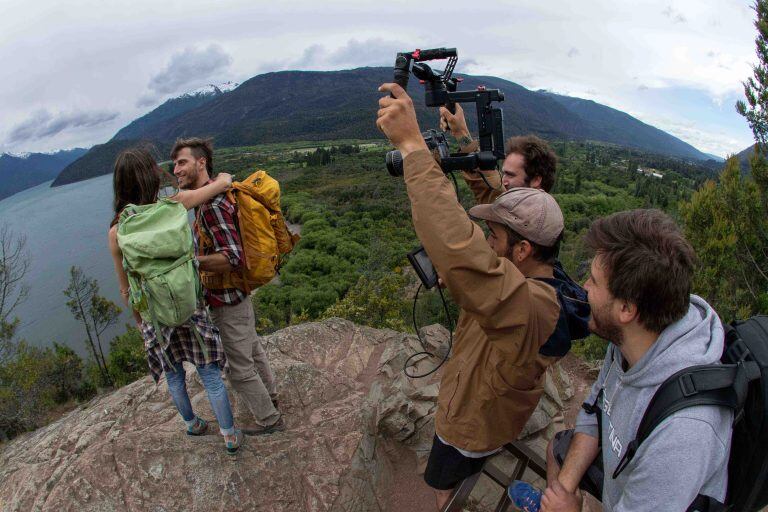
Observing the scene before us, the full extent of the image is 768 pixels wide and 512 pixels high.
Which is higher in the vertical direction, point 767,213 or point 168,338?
point 767,213

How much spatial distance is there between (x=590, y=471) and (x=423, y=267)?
3.84 feet

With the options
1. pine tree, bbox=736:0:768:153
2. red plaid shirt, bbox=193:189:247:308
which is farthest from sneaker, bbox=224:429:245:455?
pine tree, bbox=736:0:768:153

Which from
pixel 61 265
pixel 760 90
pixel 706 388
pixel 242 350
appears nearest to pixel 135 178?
pixel 242 350

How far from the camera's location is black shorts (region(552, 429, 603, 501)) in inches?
73.9

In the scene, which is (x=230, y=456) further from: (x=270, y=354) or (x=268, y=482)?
(x=270, y=354)

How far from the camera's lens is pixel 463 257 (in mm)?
1239

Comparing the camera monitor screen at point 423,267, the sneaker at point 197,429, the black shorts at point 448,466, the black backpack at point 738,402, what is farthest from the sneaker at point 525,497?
the sneaker at point 197,429

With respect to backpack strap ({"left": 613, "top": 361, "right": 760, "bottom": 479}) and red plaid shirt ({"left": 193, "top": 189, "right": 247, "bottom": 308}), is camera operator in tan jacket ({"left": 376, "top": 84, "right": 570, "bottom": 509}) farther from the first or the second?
red plaid shirt ({"left": 193, "top": 189, "right": 247, "bottom": 308})

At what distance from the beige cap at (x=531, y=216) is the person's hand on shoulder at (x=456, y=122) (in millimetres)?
1169

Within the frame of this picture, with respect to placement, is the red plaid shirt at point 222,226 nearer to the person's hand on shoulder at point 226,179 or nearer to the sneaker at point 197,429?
the person's hand on shoulder at point 226,179

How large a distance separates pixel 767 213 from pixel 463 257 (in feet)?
25.3

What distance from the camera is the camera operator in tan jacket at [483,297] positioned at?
1269mm

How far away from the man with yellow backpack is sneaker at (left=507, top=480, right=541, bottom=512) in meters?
1.92

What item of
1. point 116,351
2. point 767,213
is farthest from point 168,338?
point 116,351
